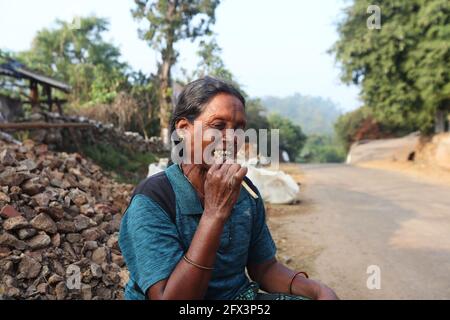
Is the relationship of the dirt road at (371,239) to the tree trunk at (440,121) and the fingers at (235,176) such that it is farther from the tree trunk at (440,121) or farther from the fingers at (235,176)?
the tree trunk at (440,121)

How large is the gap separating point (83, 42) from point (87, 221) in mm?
21041

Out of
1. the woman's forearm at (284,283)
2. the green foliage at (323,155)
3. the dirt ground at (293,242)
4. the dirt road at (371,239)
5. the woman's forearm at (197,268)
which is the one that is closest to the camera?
the woman's forearm at (197,268)

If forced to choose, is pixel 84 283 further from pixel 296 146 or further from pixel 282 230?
pixel 296 146

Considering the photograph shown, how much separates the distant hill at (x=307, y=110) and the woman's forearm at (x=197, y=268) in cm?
10178

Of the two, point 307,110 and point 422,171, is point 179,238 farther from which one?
point 307,110

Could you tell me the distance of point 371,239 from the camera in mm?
5223

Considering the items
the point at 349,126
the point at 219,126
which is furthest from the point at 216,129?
the point at 349,126

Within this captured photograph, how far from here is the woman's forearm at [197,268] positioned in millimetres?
1334

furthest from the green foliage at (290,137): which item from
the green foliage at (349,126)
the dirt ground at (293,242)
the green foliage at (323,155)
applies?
the dirt ground at (293,242)

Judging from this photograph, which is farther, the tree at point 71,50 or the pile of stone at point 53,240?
the tree at point 71,50

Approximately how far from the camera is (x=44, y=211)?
356 centimetres

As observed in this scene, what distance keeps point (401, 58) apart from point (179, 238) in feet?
44.8

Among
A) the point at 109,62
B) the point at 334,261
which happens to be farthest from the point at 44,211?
the point at 109,62

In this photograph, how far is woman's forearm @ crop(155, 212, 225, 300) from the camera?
133 centimetres
